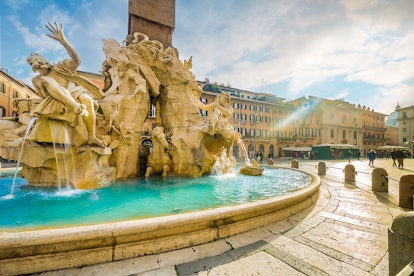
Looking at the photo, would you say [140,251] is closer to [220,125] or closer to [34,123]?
[34,123]

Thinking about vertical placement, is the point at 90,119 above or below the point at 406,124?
below

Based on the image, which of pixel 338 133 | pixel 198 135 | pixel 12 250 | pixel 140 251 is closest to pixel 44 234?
pixel 12 250

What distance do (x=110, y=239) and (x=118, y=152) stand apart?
6.06m

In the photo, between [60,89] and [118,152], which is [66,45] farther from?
[118,152]

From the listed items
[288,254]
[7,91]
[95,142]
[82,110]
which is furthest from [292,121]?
[7,91]

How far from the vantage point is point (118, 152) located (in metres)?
7.59

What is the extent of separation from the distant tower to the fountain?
147 cm

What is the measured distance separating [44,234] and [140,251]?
111 centimetres

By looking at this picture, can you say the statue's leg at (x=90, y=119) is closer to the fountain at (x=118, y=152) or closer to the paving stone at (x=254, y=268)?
the fountain at (x=118, y=152)

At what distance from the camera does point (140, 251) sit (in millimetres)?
2262

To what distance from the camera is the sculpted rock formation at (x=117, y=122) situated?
5.28 m

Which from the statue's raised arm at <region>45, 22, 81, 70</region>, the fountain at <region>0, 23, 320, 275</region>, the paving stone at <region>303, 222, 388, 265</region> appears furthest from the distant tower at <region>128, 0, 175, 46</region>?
the paving stone at <region>303, 222, 388, 265</region>

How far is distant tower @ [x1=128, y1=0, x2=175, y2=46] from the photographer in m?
11.2

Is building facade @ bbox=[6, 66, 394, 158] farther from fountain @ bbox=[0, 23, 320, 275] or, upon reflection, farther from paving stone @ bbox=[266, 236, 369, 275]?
paving stone @ bbox=[266, 236, 369, 275]
